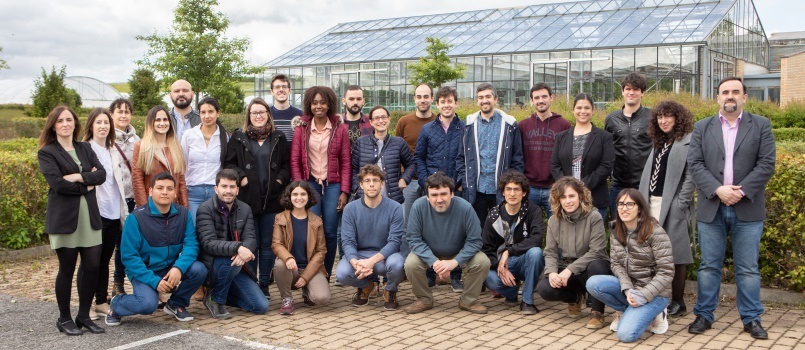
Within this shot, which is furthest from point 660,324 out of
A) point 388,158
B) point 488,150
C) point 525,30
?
point 525,30

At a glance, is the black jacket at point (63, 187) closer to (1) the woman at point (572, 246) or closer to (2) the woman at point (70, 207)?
(2) the woman at point (70, 207)

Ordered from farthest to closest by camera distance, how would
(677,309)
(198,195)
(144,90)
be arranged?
1. (144,90)
2. (198,195)
3. (677,309)

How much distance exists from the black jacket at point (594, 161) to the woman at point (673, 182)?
40cm

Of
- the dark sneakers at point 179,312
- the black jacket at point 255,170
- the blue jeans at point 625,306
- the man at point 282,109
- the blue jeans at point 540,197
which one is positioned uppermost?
the man at point 282,109

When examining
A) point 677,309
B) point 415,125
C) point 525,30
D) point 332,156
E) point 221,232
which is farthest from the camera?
point 525,30

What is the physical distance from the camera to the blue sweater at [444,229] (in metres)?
6.47

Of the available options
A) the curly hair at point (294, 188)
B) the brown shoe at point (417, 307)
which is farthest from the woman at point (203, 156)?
the brown shoe at point (417, 307)

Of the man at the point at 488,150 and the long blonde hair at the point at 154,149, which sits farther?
the man at the point at 488,150

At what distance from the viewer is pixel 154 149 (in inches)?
255

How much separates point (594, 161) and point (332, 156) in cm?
243

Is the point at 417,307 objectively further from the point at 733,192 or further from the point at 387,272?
the point at 733,192

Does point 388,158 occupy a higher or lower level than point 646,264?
higher

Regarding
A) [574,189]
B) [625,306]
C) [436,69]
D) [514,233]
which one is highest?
[436,69]

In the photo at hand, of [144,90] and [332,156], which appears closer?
[332,156]
